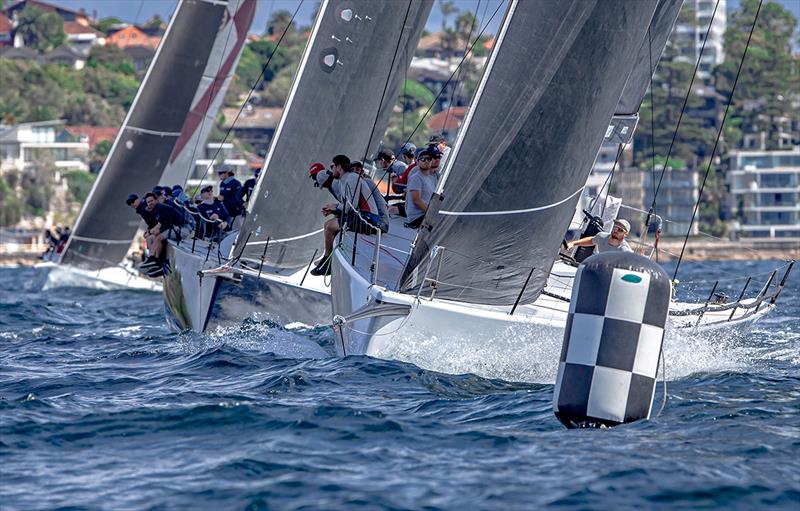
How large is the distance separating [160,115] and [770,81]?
8746 cm

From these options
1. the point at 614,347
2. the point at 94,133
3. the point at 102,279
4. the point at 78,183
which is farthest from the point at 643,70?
the point at 94,133

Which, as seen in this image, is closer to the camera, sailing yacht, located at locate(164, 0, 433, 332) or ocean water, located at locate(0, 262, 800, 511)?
ocean water, located at locate(0, 262, 800, 511)

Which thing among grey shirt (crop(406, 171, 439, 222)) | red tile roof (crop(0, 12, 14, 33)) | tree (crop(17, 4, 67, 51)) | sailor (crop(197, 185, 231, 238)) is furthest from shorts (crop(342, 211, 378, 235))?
red tile roof (crop(0, 12, 14, 33))

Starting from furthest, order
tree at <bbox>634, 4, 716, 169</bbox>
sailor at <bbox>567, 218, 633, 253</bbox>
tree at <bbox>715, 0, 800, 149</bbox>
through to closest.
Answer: tree at <bbox>715, 0, 800, 149</bbox>, tree at <bbox>634, 4, 716, 169</bbox>, sailor at <bbox>567, 218, 633, 253</bbox>

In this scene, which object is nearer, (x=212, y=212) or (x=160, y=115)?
(x=212, y=212)

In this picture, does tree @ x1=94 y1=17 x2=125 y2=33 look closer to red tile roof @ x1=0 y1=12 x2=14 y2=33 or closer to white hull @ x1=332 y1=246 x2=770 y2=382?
red tile roof @ x1=0 y1=12 x2=14 y2=33

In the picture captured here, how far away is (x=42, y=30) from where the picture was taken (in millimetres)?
152750

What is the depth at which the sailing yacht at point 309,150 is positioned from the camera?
14352 millimetres

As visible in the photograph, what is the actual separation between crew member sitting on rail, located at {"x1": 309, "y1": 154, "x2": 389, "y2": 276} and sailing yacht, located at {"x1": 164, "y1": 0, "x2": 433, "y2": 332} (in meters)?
2.01

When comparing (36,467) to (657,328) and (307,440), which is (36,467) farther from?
(657,328)

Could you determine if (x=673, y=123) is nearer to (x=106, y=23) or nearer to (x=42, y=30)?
(x=42, y=30)

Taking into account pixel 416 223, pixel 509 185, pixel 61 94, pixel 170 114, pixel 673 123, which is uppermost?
pixel 673 123

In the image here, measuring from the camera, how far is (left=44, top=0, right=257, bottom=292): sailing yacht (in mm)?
24094

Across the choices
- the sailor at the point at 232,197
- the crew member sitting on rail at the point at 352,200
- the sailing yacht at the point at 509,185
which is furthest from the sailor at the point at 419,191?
the sailor at the point at 232,197
